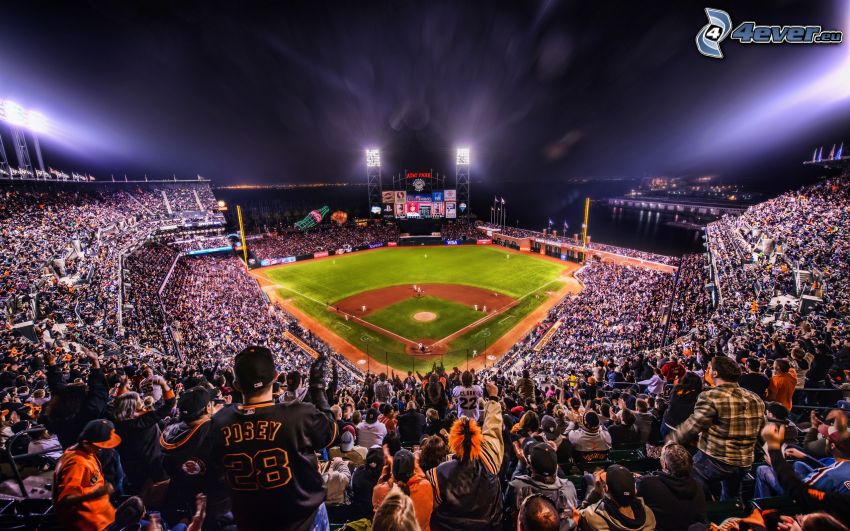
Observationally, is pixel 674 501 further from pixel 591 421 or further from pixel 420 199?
pixel 420 199

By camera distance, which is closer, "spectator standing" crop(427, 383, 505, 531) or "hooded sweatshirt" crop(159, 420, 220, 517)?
"spectator standing" crop(427, 383, 505, 531)

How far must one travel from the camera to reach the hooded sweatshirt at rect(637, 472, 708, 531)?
10.4ft

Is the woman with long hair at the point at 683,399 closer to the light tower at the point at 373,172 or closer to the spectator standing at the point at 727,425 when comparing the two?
the spectator standing at the point at 727,425

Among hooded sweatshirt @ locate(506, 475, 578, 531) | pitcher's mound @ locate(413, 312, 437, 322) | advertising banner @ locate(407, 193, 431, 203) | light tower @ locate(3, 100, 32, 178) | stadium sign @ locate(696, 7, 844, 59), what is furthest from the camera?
advertising banner @ locate(407, 193, 431, 203)

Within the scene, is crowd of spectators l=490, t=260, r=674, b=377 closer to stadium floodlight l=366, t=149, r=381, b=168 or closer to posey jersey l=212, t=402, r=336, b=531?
posey jersey l=212, t=402, r=336, b=531

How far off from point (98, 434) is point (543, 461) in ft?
14.4

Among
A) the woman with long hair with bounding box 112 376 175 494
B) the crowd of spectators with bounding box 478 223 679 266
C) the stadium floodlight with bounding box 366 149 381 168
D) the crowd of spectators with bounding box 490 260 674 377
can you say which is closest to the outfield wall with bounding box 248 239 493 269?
the crowd of spectators with bounding box 478 223 679 266

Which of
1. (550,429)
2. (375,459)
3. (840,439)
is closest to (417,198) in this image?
(550,429)

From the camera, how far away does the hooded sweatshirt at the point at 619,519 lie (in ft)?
9.41

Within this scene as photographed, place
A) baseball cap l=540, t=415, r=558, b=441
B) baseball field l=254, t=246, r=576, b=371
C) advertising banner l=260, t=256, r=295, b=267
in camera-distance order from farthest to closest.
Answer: advertising banner l=260, t=256, r=295, b=267
baseball field l=254, t=246, r=576, b=371
baseball cap l=540, t=415, r=558, b=441

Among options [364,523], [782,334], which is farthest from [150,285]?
[782,334]

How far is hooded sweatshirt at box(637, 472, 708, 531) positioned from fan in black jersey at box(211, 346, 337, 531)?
2969mm

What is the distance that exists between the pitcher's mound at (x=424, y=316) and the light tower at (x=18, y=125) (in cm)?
4102

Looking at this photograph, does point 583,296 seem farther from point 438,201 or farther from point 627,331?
point 438,201
